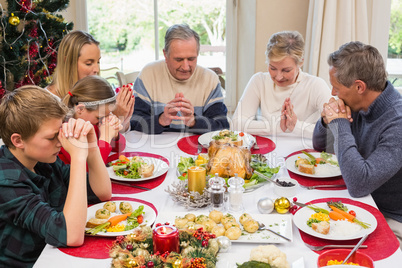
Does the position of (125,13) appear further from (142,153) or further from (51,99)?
(51,99)

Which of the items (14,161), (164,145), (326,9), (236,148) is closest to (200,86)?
(164,145)

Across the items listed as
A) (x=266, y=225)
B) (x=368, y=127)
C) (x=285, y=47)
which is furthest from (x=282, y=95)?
(x=266, y=225)

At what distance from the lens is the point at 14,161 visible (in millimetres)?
1439

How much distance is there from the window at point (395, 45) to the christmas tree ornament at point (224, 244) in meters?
3.28

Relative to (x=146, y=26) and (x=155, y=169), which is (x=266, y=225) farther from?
(x=146, y=26)

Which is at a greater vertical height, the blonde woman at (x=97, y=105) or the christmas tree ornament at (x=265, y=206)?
the blonde woman at (x=97, y=105)

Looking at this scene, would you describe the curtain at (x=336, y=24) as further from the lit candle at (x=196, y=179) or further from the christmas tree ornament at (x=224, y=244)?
the christmas tree ornament at (x=224, y=244)

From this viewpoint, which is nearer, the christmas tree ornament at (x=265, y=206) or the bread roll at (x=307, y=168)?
the christmas tree ornament at (x=265, y=206)

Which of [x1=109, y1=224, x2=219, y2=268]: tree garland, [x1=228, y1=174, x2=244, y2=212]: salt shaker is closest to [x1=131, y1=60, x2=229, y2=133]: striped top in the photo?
[x1=228, y1=174, x2=244, y2=212]: salt shaker

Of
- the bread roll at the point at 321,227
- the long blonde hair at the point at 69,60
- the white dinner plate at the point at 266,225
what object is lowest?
the white dinner plate at the point at 266,225

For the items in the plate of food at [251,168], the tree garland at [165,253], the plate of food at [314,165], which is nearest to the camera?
the tree garland at [165,253]

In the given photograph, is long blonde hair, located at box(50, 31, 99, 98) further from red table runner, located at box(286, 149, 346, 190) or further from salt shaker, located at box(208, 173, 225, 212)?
red table runner, located at box(286, 149, 346, 190)

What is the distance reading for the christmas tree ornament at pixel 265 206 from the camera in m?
1.51

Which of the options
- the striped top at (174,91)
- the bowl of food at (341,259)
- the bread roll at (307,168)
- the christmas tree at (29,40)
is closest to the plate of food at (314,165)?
the bread roll at (307,168)
